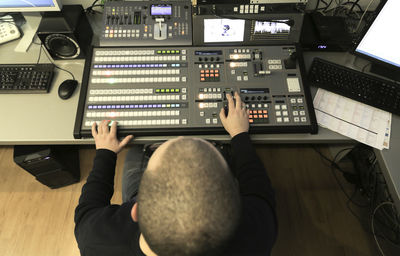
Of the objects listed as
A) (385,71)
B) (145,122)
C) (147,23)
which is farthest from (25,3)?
(385,71)

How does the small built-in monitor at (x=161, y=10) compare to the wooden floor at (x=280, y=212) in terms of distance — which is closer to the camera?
the small built-in monitor at (x=161, y=10)

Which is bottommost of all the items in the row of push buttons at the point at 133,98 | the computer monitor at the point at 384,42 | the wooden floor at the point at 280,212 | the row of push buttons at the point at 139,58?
the wooden floor at the point at 280,212

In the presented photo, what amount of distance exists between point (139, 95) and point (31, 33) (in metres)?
0.75

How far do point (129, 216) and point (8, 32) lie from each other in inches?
45.1

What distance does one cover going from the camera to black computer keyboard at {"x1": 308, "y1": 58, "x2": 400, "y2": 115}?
1.15 m

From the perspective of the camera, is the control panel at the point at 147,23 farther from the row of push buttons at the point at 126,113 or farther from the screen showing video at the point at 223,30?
the row of push buttons at the point at 126,113

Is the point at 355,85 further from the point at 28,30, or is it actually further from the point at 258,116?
the point at 28,30

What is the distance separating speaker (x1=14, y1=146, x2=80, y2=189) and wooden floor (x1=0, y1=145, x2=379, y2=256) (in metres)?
0.08

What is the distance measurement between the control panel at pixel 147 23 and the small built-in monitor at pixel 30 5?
212 mm

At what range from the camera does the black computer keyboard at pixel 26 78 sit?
1182 millimetres

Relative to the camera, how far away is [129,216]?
871 millimetres

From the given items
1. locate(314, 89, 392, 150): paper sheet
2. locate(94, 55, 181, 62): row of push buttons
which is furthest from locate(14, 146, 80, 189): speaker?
locate(314, 89, 392, 150): paper sheet

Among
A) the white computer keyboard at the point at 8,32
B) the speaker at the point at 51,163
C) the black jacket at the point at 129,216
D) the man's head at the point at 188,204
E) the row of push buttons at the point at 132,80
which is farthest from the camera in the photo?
the speaker at the point at 51,163

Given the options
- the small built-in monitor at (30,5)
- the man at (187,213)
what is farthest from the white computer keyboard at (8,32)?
the man at (187,213)
